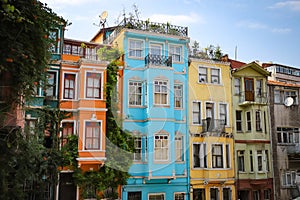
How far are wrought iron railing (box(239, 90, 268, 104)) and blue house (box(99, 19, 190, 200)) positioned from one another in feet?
13.8

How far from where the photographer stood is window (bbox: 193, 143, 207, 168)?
19828mm

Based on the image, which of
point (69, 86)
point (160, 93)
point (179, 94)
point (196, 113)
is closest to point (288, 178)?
point (196, 113)

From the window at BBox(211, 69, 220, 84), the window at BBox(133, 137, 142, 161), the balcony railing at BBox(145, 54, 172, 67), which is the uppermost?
the balcony railing at BBox(145, 54, 172, 67)

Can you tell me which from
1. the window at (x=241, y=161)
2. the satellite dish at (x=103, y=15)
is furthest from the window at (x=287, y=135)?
the satellite dish at (x=103, y=15)

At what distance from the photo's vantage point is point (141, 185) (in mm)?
17969

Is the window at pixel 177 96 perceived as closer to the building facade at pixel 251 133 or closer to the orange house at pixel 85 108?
the building facade at pixel 251 133

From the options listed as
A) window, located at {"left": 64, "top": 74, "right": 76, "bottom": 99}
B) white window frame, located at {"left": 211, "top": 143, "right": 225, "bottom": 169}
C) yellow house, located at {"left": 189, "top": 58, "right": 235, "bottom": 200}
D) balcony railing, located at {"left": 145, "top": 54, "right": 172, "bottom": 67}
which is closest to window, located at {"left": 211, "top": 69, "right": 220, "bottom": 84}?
yellow house, located at {"left": 189, "top": 58, "right": 235, "bottom": 200}

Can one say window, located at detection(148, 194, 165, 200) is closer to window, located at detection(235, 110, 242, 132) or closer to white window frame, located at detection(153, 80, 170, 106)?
white window frame, located at detection(153, 80, 170, 106)

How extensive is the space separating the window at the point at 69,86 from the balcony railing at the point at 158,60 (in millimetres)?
4232

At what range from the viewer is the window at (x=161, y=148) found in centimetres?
1798

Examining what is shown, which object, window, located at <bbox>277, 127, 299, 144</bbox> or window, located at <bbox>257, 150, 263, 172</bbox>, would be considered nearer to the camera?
window, located at <bbox>257, 150, 263, 172</bbox>

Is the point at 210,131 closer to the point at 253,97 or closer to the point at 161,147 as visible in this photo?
the point at 161,147

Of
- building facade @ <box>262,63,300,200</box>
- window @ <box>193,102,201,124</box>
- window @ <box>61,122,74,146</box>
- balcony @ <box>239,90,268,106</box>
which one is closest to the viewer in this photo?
window @ <box>61,122,74,146</box>

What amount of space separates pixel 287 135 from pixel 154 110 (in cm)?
1070
